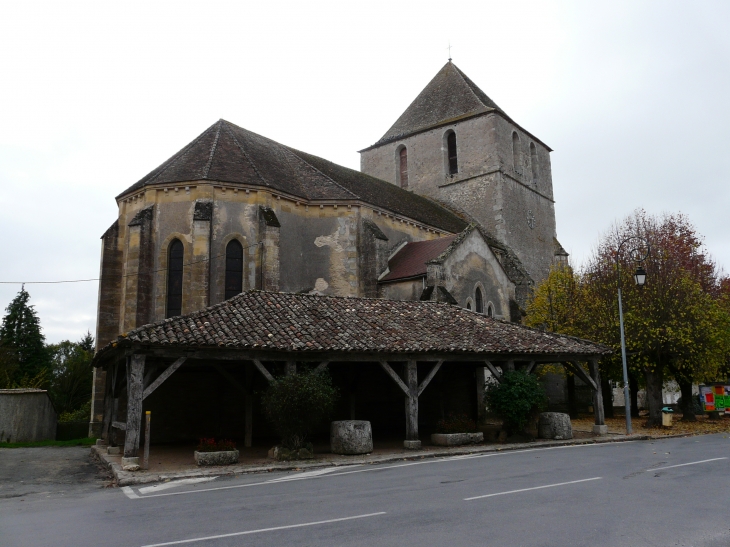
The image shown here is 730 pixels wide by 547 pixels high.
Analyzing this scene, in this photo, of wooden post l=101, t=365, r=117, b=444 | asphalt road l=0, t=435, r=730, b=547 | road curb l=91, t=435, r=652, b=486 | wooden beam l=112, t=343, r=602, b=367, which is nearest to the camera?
asphalt road l=0, t=435, r=730, b=547

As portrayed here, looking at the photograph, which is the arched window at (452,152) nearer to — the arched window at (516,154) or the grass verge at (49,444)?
the arched window at (516,154)

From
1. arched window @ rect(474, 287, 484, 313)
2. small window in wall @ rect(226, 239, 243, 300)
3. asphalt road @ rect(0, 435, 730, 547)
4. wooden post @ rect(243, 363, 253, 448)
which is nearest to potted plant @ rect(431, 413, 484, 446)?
asphalt road @ rect(0, 435, 730, 547)

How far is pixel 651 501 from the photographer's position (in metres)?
7.52

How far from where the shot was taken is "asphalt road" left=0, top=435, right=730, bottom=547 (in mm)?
5918

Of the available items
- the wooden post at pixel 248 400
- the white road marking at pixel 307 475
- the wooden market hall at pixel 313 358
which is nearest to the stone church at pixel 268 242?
the wooden market hall at pixel 313 358

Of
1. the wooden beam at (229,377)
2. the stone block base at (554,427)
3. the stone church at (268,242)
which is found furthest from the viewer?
the stone church at (268,242)

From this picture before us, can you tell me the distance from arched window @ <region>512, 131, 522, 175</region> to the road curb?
72.8ft

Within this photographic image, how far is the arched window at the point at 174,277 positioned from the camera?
20.4 metres

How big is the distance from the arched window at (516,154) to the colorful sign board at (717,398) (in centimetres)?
1614

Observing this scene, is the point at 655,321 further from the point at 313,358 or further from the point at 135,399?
the point at 135,399

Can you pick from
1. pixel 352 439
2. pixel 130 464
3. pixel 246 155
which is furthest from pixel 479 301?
pixel 130 464

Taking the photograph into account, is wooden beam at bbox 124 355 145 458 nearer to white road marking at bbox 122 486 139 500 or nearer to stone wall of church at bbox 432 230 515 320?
white road marking at bbox 122 486 139 500

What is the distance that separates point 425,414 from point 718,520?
50.5 feet

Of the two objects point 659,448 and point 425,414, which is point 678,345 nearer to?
point 659,448
